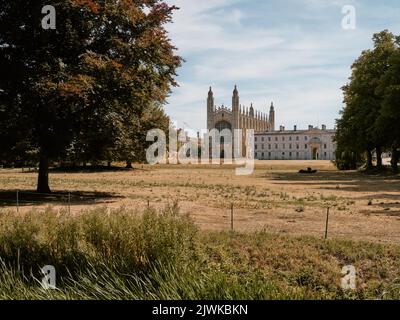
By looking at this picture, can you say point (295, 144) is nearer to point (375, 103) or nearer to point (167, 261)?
point (375, 103)

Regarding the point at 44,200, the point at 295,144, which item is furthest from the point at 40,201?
the point at 295,144

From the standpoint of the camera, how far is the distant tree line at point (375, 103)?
154ft

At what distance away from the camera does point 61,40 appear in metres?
22.9

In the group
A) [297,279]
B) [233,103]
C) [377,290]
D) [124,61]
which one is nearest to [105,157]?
[124,61]

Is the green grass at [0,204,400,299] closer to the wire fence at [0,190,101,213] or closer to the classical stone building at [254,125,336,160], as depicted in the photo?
the wire fence at [0,190,101,213]

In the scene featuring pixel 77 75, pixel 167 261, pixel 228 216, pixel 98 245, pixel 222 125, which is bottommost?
pixel 228 216

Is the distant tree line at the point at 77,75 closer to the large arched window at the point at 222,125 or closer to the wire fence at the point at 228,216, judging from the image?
the wire fence at the point at 228,216

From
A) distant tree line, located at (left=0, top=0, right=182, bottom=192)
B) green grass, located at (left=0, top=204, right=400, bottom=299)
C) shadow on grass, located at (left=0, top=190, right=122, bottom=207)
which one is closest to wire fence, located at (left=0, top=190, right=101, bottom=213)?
shadow on grass, located at (left=0, top=190, right=122, bottom=207)

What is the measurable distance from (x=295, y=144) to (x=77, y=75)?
542 ft

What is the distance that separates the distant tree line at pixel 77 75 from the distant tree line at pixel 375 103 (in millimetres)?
28663

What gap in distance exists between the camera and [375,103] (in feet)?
174

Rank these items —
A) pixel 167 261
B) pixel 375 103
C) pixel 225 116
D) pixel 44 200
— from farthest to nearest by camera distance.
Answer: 1. pixel 225 116
2. pixel 375 103
3. pixel 44 200
4. pixel 167 261

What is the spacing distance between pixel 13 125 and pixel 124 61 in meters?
6.39
